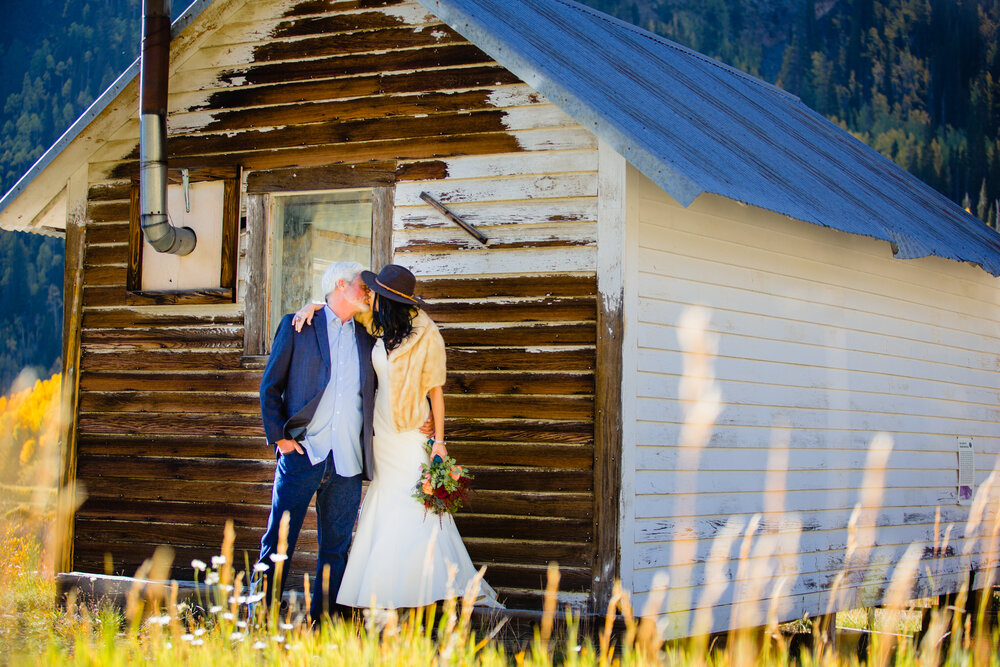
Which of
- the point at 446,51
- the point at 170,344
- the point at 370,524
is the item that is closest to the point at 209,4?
the point at 446,51

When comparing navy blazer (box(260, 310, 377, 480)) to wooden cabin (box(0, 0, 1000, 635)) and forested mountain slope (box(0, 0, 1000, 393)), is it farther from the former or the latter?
forested mountain slope (box(0, 0, 1000, 393))

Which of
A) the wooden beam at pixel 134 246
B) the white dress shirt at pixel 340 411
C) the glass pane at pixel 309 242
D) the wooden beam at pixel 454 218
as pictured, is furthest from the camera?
the wooden beam at pixel 134 246

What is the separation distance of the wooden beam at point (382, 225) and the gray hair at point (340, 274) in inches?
41.4

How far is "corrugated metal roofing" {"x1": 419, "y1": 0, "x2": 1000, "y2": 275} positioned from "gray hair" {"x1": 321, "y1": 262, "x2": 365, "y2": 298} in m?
1.51

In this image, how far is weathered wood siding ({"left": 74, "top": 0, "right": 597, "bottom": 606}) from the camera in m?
6.80

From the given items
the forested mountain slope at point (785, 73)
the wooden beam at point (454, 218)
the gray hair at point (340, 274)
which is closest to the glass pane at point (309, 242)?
the wooden beam at point (454, 218)

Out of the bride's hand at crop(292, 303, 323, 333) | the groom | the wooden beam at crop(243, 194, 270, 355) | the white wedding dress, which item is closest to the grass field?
the white wedding dress

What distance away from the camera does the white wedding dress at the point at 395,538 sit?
6.02 meters

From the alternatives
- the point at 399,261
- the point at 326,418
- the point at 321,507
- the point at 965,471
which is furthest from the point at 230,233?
the point at 965,471

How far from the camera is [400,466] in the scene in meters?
6.16

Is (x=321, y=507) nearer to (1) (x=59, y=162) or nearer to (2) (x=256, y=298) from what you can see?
(2) (x=256, y=298)

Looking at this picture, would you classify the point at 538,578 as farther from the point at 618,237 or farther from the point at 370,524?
the point at 618,237

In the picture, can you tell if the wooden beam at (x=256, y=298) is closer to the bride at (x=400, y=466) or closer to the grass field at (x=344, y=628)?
the grass field at (x=344, y=628)

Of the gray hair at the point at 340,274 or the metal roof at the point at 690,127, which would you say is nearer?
the gray hair at the point at 340,274
